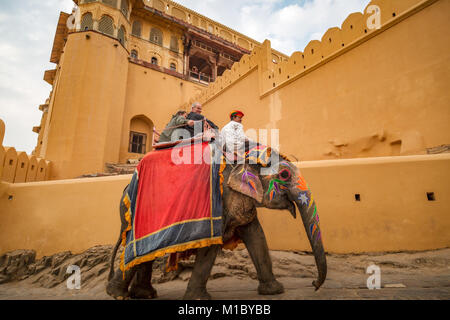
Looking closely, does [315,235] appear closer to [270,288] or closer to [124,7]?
[270,288]

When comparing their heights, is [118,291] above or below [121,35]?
below

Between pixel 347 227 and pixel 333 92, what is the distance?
4.20m

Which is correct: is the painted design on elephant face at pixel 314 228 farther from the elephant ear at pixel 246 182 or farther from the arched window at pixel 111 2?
the arched window at pixel 111 2

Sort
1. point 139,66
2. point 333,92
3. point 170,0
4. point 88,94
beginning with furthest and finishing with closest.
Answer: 1. point 170,0
2. point 139,66
3. point 88,94
4. point 333,92

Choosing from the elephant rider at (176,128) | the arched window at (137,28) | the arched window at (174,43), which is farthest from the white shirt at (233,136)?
the arched window at (174,43)

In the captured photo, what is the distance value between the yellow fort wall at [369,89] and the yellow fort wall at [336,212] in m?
1.52

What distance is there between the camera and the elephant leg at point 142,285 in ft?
9.82

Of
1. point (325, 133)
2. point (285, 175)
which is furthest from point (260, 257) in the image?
point (325, 133)

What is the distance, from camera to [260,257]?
2.90 meters

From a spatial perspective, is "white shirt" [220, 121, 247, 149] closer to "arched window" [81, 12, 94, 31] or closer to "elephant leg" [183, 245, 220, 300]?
"elephant leg" [183, 245, 220, 300]

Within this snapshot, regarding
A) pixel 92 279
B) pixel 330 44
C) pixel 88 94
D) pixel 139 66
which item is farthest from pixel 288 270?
pixel 139 66

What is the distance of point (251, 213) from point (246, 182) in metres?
0.38

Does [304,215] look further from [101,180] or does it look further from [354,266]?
[101,180]

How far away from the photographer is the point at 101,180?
532 cm
